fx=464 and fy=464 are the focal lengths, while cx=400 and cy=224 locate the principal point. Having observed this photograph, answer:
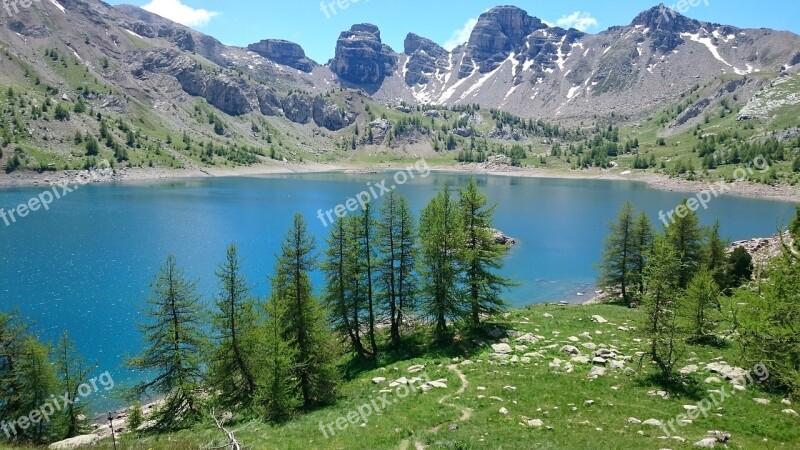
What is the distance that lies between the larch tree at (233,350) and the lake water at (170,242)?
54.6ft

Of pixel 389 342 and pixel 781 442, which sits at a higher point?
pixel 781 442

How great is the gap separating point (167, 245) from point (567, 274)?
76.6 meters

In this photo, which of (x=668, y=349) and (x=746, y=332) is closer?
(x=746, y=332)

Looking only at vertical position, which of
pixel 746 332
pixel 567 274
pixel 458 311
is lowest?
pixel 567 274

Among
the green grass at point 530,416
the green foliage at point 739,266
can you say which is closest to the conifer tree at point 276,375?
the green grass at point 530,416

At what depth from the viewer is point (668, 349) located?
84.3ft

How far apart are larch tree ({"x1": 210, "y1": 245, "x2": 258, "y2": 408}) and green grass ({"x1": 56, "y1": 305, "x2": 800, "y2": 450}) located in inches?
160

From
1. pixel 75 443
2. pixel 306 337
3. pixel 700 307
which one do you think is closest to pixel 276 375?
pixel 306 337

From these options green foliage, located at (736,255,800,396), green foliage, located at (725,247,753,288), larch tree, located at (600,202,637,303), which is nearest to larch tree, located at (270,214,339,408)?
green foliage, located at (736,255,800,396)

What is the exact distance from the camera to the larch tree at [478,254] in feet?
127

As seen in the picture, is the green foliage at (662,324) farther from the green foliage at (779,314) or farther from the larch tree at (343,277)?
the larch tree at (343,277)

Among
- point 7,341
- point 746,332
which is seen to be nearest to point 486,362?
point 746,332

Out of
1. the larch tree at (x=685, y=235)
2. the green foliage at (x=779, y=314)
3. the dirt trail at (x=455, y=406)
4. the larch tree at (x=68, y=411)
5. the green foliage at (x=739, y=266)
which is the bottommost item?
the larch tree at (x=68, y=411)

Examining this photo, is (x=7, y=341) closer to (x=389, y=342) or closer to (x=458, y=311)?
(x=389, y=342)
